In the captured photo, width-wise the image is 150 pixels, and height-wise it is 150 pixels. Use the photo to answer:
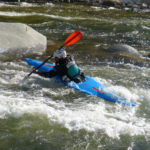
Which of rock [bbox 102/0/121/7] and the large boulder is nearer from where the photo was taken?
the large boulder

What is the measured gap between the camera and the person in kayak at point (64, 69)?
16.9 feet

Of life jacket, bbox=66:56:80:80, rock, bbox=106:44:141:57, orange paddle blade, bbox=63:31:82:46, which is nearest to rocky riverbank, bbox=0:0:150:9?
rock, bbox=106:44:141:57

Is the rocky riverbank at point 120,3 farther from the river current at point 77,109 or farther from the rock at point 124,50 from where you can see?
the rock at point 124,50

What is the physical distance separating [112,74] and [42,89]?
7.25 ft

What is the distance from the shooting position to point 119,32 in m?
10.9

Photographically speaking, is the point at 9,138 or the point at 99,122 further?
the point at 99,122

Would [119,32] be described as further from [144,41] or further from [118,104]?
[118,104]

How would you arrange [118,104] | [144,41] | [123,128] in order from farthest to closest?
[144,41], [118,104], [123,128]

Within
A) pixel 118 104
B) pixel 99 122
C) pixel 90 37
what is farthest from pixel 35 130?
pixel 90 37

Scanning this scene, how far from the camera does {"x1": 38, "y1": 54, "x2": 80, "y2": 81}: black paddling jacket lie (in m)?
5.25

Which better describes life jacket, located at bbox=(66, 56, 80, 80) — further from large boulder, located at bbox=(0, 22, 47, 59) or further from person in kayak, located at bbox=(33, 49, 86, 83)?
large boulder, located at bbox=(0, 22, 47, 59)

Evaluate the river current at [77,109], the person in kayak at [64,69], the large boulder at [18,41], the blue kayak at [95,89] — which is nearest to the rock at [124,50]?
the river current at [77,109]

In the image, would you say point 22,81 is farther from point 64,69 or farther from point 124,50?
point 124,50

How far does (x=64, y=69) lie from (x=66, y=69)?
0.05 m
